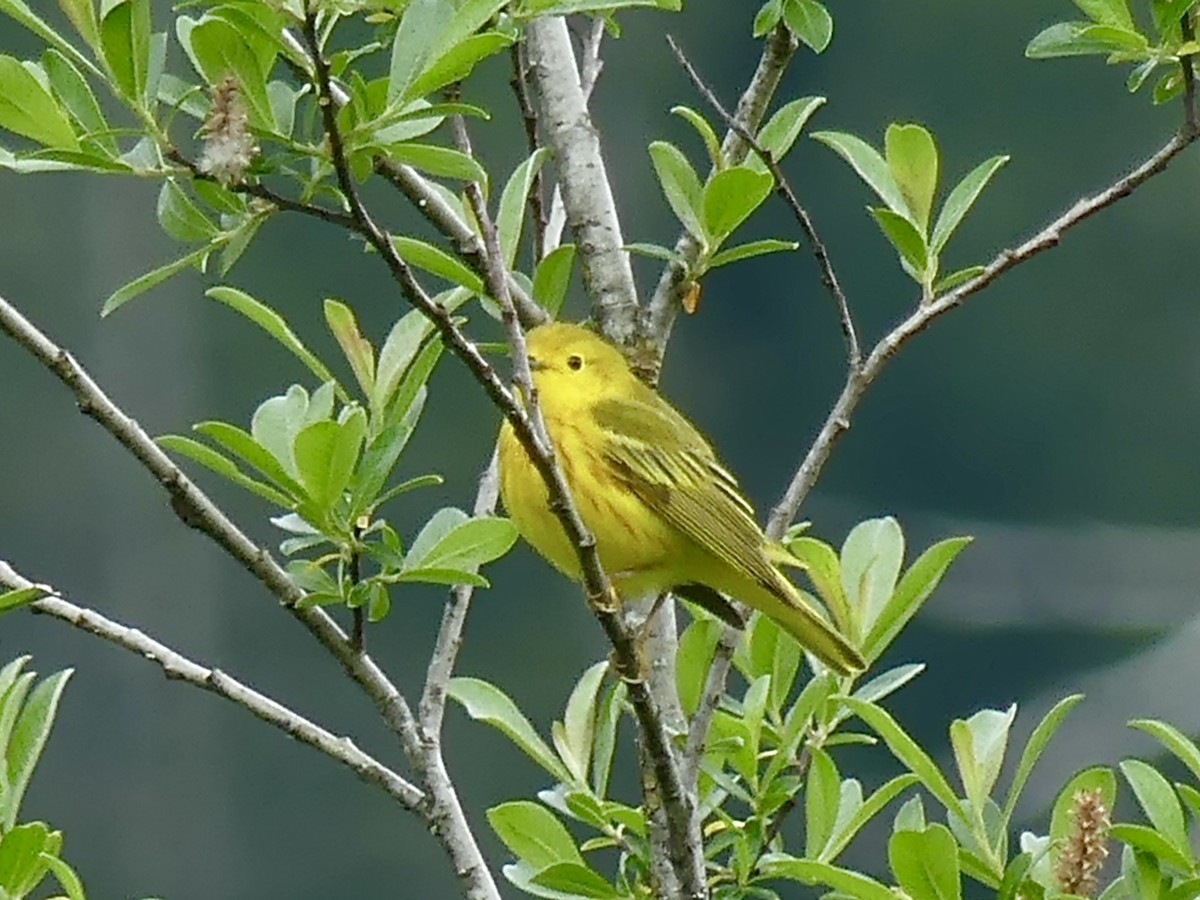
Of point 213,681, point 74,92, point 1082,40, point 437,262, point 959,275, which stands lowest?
point 213,681

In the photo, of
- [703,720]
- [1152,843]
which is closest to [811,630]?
[703,720]

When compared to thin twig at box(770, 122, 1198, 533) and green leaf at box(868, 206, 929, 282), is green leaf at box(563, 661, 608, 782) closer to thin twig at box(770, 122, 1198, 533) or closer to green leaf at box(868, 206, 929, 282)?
thin twig at box(770, 122, 1198, 533)

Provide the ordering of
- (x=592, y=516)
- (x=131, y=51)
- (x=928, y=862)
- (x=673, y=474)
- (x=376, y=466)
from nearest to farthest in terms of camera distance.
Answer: (x=131, y=51) → (x=928, y=862) → (x=376, y=466) → (x=592, y=516) → (x=673, y=474)

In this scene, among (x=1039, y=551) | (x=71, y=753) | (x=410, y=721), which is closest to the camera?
(x=410, y=721)

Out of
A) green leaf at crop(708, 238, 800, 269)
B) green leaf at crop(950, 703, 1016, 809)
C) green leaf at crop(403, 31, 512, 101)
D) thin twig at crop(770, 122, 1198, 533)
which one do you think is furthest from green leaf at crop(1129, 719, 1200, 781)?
green leaf at crop(403, 31, 512, 101)

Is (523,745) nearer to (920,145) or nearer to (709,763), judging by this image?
(709,763)

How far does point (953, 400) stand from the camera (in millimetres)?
5590

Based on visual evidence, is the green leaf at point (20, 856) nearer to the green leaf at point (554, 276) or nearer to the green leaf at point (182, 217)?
the green leaf at point (182, 217)

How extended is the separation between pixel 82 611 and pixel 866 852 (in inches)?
110

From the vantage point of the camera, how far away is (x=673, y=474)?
2.99 metres

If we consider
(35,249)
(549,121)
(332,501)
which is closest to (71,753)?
(35,249)

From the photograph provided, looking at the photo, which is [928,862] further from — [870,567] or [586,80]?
[586,80]

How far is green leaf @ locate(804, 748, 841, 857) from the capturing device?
2047mm

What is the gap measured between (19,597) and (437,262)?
1.62ft
